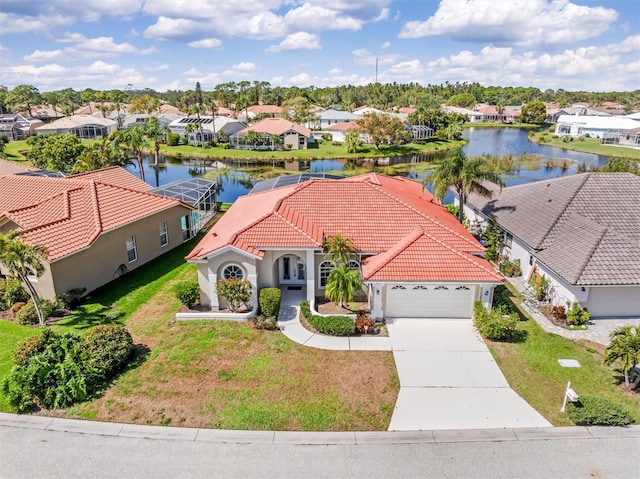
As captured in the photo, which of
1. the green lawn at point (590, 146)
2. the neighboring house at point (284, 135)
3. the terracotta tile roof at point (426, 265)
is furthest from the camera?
the green lawn at point (590, 146)

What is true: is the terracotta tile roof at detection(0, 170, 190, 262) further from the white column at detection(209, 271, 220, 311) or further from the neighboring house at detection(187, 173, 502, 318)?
the white column at detection(209, 271, 220, 311)

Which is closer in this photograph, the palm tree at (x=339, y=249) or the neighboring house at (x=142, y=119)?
the palm tree at (x=339, y=249)

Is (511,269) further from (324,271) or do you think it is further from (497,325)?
(324,271)

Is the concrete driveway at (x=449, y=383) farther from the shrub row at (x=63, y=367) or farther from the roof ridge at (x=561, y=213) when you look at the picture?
the shrub row at (x=63, y=367)

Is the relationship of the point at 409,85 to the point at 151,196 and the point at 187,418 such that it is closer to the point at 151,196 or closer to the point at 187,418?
the point at 151,196

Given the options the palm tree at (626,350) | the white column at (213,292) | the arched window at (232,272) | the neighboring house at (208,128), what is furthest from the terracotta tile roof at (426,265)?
the neighboring house at (208,128)

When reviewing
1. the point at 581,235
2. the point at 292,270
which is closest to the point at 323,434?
the point at 292,270

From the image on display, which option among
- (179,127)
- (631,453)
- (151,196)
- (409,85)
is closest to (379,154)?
(179,127)
